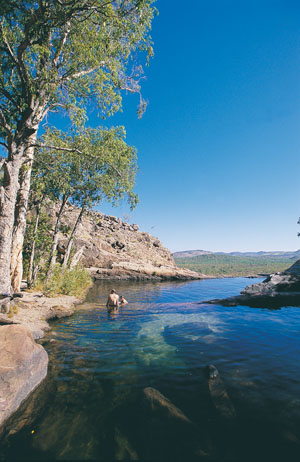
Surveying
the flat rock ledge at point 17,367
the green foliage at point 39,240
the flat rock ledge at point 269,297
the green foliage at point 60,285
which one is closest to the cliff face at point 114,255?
the green foliage at point 60,285

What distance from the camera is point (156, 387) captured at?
5812 mm

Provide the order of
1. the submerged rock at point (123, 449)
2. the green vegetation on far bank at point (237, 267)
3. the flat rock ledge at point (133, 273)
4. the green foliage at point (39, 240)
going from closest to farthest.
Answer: the submerged rock at point (123, 449), the green foliage at point (39, 240), the flat rock ledge at point (133, 273), the green vegetation on far bank at point (237, 267)

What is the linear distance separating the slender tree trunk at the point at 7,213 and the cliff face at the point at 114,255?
23764 mm

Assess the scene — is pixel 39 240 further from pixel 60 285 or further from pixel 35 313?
pixel 35 313

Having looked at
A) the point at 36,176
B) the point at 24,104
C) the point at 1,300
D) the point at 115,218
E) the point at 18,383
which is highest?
the point at 115,218

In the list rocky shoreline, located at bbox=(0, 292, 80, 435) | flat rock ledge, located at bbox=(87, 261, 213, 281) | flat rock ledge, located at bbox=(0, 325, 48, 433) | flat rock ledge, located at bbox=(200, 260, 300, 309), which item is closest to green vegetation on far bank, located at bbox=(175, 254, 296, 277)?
flat rock ledge, located at bbox=(87, 261, 213, 281)

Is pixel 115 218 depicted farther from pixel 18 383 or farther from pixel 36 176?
pixel 18 383

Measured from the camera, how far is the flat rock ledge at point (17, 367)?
4.64 m

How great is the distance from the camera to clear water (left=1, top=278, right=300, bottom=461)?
3.93 metres

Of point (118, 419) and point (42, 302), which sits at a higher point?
point (42, 302)

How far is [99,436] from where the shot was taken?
165 inches

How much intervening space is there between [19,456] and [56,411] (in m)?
1.18

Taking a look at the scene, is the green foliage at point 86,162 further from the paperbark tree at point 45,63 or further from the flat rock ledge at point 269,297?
the flat rock ledge at point 269,297

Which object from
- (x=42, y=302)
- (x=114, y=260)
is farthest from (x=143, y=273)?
(x=42, y=302)
